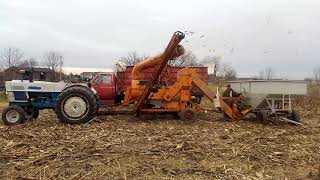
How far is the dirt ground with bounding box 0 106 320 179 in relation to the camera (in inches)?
301

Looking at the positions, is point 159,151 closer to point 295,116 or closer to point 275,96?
point 275,96

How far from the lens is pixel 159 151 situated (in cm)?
933

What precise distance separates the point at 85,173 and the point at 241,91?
9.32m

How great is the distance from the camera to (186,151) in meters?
9.34

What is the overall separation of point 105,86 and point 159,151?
9.06 metres

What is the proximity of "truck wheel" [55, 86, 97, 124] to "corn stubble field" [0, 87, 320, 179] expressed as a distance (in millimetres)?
377

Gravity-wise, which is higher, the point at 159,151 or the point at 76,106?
the point at 76,106

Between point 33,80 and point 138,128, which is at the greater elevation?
point 33,80

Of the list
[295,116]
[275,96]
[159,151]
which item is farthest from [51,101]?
[295,116]

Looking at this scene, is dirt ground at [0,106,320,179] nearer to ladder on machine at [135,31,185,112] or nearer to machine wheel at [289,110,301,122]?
machine wheel at [289,110,301,122]

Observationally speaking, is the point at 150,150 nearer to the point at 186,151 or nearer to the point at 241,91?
the point at 186,151

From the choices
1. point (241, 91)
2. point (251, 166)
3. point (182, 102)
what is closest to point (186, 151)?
point (251, 166)

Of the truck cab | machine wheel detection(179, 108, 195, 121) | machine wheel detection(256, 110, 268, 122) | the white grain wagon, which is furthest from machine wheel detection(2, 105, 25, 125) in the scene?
machine wheel detection(256, 110, 268, 122)

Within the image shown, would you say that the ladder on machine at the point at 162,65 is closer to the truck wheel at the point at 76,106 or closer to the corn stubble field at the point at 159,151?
the corn stubble field at the point at 159,151
